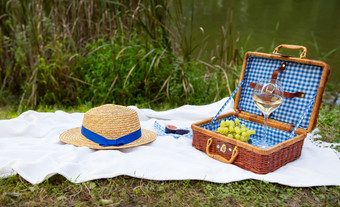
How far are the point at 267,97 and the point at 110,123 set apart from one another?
3.38 ft

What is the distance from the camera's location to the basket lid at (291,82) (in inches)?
91.2

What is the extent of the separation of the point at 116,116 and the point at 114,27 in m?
1.94

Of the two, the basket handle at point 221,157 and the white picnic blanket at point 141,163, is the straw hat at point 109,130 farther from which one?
the basket handle at point 221,157

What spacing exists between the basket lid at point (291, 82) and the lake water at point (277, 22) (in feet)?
8.69

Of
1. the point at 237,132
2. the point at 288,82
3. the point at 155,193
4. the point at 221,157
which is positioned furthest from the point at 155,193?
the point at 288,82

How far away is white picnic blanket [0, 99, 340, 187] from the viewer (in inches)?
80.6

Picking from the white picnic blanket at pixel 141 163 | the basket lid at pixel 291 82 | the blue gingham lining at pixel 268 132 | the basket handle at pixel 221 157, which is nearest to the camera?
the white picnic blanket at pixel 141 163

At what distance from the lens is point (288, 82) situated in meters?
2.50

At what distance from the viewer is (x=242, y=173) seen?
6.91 feet

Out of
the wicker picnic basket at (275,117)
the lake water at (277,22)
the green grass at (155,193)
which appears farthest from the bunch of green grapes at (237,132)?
the lake water at (277,22)

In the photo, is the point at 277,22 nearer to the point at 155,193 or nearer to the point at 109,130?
the point at 109,130

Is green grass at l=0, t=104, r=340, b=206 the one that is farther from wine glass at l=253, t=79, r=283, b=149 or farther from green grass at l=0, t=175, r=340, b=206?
wine glass at l=253, t=79, r=283, b=149

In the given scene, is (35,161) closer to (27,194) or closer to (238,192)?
(27,194)

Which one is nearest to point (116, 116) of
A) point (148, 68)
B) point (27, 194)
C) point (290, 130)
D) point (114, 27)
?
point (27, 194)
